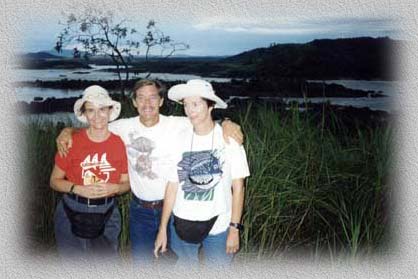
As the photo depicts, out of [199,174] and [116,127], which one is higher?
[116,127]

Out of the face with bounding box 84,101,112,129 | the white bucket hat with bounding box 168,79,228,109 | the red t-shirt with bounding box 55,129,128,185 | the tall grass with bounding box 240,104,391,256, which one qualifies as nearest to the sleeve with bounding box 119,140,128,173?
the red t-shirt with bounding box 55,129,128,185

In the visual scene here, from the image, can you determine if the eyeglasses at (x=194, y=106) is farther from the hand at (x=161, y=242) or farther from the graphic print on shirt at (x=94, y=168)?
the hand at (x=161, y=242)

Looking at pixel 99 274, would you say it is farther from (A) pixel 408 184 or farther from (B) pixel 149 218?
(A) pixel 408 184

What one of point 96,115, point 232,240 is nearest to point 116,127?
point 96,115

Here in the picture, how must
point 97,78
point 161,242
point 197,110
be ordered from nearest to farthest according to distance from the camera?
point 197,110 → point 161,242 → point 97,78

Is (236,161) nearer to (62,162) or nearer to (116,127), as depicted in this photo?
(116,127)

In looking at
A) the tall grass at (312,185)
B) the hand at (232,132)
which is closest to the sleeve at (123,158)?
the hand at (232,132)

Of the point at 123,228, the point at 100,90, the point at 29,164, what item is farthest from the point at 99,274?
the point at 100,90
